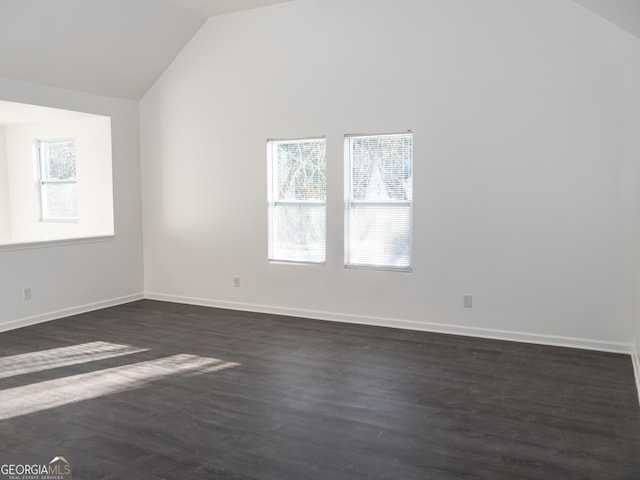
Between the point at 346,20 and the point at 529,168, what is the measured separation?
7.52 ft

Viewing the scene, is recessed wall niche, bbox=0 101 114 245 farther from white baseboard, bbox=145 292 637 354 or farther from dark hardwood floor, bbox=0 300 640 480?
dark hardwood floor, bbox=0 300 640 480

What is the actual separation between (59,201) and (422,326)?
500 cm

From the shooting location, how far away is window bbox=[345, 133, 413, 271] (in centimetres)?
531

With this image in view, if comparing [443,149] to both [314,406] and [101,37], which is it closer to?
[314,406]

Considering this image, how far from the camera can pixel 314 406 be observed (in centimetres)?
342

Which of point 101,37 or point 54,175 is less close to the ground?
point 101,37

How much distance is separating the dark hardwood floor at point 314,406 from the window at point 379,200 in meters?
0.77

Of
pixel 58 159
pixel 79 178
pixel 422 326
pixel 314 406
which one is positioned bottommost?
pixel 314 406

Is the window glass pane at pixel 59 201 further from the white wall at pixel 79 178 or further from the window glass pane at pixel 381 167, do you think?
the window glass pane at pixel 381 167

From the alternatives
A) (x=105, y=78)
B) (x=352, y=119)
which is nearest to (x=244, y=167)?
(x=352, y=119)

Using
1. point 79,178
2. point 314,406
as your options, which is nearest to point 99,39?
point 79,178

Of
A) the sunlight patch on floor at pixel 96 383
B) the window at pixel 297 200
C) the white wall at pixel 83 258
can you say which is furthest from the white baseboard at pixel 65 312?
the window at pixel 297 200

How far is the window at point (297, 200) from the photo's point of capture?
18.9 feet

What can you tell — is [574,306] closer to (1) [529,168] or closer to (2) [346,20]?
(1) [529,168]
